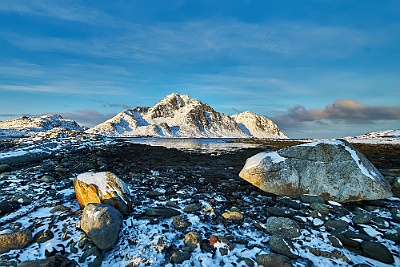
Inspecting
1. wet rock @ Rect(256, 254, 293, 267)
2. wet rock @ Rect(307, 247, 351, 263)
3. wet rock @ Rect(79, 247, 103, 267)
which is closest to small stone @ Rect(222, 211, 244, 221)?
wet rock @ Rect(256, 254, 293, 267)

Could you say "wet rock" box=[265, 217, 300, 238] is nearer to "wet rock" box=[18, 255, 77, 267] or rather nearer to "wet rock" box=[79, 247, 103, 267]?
"wet rock" box=[79, 247, 103, 267]

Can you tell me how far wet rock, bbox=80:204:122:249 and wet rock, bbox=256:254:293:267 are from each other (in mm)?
4098

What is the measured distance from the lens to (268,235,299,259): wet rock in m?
5.99

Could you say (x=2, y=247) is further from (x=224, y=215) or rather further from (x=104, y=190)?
(x=224, y=215)

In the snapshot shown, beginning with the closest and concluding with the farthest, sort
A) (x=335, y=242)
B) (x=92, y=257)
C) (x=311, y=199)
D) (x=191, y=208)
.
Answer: (x=92, y=257) < (x=335, y=242) < (x=191, y=208) < (x=311, y=199)

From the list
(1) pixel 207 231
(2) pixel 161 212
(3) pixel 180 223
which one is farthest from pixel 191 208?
(1) pixel 207 231

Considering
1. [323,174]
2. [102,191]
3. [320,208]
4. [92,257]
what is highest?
[323,174]

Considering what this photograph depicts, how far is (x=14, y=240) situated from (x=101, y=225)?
2224mm

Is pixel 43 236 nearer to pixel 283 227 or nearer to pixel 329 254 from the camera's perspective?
pixel 283 227

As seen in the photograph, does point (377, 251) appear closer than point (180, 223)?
Yes

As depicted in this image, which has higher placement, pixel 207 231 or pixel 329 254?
pixel 207 231

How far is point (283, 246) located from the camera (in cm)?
617

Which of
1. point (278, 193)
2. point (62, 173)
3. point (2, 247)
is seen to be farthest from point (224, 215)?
point (62, 173)

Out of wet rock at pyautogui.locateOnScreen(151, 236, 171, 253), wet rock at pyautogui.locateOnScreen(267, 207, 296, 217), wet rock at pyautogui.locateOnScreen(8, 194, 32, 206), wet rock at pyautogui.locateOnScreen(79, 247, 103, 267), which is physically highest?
wet rock at pyautogui.locateOnScreen(8, 194, 32, 206)
